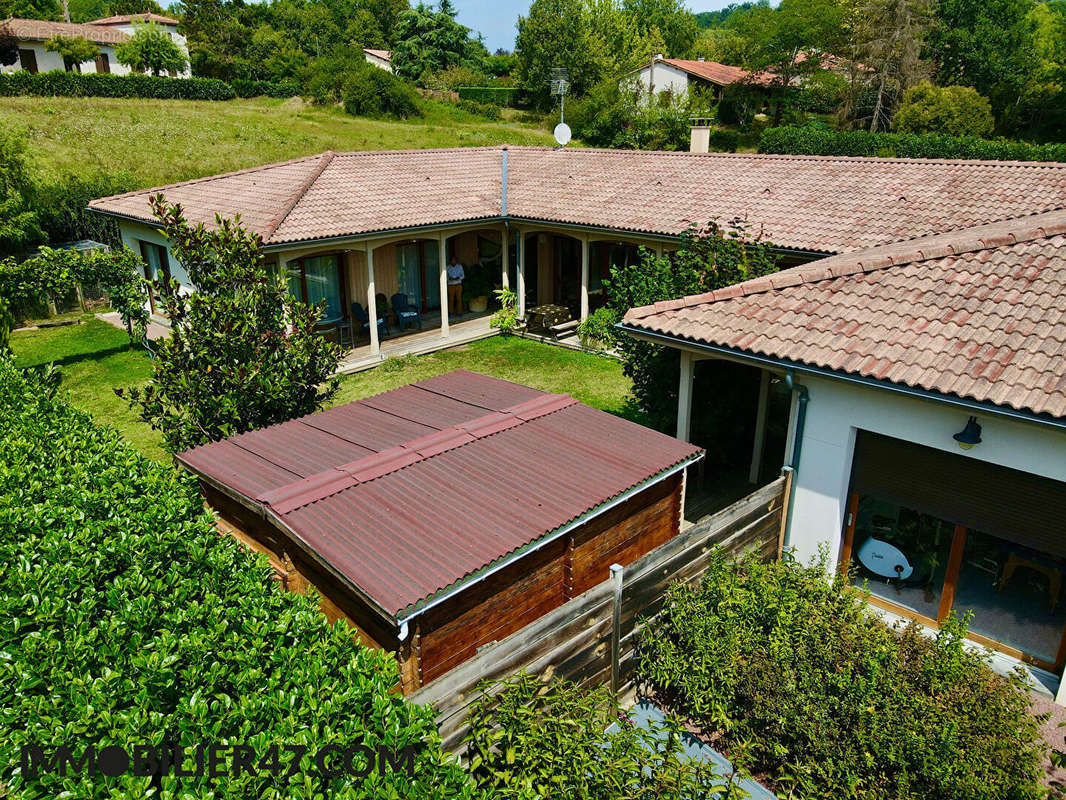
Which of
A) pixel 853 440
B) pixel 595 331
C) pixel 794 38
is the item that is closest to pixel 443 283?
pixel 595 331

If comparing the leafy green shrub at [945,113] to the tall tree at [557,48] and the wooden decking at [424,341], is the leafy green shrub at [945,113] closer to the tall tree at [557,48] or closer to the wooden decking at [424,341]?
the tall tree at [557,48]

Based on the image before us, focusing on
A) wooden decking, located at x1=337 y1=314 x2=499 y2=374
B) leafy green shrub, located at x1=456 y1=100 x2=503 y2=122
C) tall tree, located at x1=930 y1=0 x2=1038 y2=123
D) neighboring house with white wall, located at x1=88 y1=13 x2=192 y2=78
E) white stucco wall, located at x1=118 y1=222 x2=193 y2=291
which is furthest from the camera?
neighboring house with white wall, located at x1=88 y1=13 x2=192 y2=78

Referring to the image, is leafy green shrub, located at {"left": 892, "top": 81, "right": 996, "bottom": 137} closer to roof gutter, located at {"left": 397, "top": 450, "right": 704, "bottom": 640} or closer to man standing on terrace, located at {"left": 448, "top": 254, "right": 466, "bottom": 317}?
man standing on terrace, located at {"left": 448, "top": 254, "right": 466, "bottom": 317}

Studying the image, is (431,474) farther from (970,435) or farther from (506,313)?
(506,313)

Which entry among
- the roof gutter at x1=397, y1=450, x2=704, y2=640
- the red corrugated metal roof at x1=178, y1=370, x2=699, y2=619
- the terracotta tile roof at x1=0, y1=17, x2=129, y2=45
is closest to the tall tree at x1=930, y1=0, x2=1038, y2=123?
the red corrugated metal roof at x1=178, y1=370, x2=699, y2=619

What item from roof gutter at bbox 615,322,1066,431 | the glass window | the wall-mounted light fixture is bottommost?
the glass window

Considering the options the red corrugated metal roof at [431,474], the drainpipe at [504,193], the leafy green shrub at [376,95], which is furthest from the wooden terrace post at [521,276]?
the leafy green shrub at [376,95]
